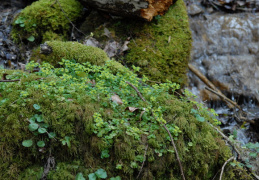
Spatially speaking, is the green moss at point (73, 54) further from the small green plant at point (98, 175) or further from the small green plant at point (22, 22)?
the small green plant at point (98, 175)

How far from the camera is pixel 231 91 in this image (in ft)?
21.7

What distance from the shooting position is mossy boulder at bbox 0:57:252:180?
8.50ft

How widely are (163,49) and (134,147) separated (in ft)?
10.0

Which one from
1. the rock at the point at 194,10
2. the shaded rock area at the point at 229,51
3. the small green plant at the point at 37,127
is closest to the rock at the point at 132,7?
the shaded rock area at the point at 229,51

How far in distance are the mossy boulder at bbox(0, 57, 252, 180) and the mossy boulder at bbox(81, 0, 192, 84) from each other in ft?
6.23

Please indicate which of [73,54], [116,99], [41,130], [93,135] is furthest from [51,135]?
[73,54]

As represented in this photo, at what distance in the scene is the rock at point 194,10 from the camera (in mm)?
8345

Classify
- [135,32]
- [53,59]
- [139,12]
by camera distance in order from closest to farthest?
[53,59], [139,12], [135,32]

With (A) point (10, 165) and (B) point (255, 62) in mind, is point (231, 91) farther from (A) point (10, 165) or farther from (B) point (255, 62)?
(A) point (10, 165)

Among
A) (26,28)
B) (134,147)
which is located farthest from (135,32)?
(134,147)

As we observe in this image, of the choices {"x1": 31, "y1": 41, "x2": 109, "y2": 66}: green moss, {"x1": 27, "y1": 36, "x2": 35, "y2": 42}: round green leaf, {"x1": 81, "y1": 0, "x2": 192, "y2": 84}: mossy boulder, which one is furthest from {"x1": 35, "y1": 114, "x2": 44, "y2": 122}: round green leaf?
{"x1": 27, "y1": 36, "x2": 35, "y2": 42}: round green leaf

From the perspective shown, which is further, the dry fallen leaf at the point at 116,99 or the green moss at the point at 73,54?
the green moss at the point at 73,54

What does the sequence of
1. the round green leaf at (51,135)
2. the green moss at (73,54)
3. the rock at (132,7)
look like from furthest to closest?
the rock at (132,7)
the green moss at (73,54)
the round green leaf at (51,135)

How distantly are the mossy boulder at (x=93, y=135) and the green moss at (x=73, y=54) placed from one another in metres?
1.18
